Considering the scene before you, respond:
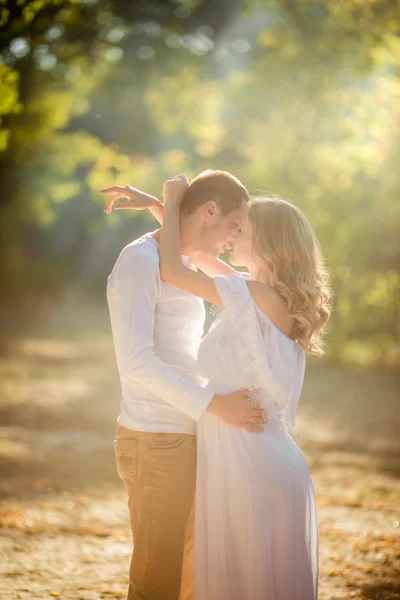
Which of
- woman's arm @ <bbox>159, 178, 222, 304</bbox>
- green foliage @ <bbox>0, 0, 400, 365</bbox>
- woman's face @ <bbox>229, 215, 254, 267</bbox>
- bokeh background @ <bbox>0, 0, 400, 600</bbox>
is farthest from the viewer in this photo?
green foliage @ <bbox>0, 0, 400, 365</bbox>

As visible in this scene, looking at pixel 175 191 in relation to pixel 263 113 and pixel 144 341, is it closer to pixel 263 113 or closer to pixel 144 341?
pixel 144 341

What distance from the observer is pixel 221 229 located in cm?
336

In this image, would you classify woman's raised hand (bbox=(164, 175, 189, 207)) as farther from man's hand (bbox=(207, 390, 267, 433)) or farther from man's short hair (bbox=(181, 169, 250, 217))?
man's hand (bbox=(207, 390, 267, 433))

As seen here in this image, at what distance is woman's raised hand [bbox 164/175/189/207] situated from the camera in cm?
332

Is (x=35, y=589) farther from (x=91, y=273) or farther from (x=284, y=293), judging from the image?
(x=91, y=273)

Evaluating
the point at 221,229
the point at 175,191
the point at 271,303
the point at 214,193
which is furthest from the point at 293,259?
the point at 175,191

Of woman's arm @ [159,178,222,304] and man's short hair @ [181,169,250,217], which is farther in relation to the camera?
man's short hair @ [181,169,250,217]

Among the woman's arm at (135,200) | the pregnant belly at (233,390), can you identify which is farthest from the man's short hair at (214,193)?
the pregnant belly at (233,390)

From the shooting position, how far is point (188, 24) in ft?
50.0

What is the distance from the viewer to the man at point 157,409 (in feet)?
9.93

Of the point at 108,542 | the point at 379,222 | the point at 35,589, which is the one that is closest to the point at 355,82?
the point at 379,222

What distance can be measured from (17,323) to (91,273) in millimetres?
6872

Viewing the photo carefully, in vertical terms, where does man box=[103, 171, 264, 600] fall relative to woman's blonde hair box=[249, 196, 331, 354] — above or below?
below

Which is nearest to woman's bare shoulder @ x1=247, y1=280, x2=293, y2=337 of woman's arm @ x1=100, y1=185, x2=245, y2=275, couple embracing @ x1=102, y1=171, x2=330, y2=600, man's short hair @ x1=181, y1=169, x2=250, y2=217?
couple embracing @ x1=102, y1=171, x2=330, y2=600
